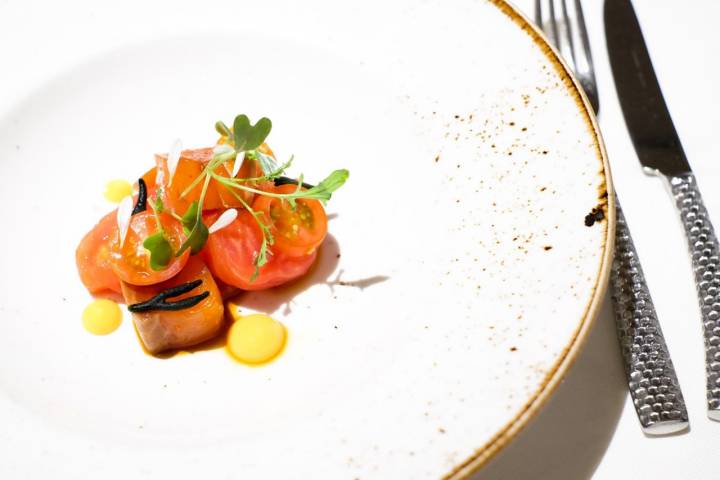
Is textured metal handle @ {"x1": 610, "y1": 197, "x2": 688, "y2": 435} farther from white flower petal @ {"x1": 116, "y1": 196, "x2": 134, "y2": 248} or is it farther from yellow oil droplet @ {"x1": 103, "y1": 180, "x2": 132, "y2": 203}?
yellow oil droplet @ {"x1": 103, "y1": 180, "x2": 132, "y2": 203}

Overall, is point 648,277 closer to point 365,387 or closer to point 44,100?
point 365,387

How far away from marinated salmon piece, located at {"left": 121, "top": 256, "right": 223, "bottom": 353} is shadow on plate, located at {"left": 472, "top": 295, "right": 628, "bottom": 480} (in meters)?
0.77

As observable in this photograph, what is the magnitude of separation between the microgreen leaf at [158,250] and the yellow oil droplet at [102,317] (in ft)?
1.12

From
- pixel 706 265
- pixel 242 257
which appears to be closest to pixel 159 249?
pixel 242 257

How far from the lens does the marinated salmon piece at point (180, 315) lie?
5.39 ft

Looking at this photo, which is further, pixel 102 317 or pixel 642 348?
pixel 102 317

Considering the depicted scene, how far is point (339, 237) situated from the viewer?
194cm

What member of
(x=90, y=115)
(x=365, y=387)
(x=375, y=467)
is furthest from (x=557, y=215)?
(x=90, y=115)

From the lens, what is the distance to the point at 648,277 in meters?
1.74

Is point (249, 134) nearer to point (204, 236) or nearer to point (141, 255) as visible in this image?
point (204, 236)

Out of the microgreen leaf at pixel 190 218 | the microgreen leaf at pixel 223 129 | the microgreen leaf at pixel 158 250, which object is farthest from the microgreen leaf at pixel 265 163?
the microgreen leaf at pixel 158 250

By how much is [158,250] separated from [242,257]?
243mm

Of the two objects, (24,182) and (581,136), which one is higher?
(24,182)

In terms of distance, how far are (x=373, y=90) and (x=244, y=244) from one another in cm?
61
